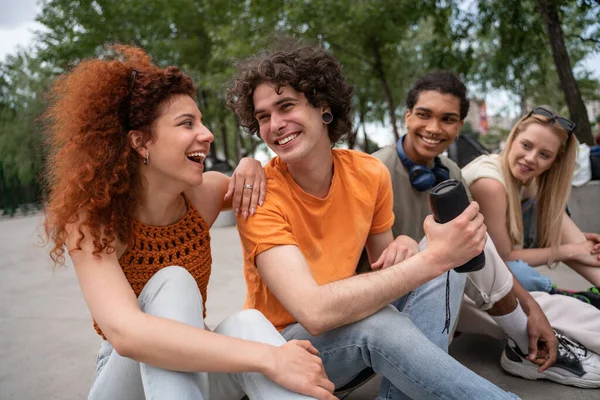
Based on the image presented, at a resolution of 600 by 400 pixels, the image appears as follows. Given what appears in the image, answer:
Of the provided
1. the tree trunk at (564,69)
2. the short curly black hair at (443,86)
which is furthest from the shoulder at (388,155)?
the tree trunk at (564,69)

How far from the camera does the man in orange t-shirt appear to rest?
1791 millimetres

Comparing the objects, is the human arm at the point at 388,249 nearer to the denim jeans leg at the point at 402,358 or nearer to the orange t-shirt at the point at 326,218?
the orange t-shirt at the point at 326,218

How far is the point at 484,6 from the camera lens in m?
8.22

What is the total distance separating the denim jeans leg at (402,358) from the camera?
5.67 feet

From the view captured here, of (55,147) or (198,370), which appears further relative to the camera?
(55,147)

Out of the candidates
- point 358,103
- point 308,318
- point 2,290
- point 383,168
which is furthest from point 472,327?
point 358,103

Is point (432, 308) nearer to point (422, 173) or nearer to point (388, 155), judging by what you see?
A: point (422, 173)

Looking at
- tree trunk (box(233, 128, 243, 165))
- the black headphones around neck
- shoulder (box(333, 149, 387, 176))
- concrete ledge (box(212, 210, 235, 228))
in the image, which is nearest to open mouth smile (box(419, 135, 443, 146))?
the black headphones around neck

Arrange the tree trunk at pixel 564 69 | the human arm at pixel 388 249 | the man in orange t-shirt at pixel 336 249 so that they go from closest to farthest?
the man in orange t-shirt at pixel 336 249 → the human arm at pixel 388 249 → the tree trunk at pixel 564 69

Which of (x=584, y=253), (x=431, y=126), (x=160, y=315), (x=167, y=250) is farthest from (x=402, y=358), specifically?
(x=584, y=253)

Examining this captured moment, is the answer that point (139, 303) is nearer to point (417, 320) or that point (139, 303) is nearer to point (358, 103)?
point (417, 320)

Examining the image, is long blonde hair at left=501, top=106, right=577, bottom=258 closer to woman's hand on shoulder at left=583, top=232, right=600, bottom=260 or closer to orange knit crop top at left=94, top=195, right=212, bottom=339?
woman's hand on shoulder at left=583, top=232, right=600, bottom=260

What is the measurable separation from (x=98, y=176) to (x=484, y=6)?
8027mm

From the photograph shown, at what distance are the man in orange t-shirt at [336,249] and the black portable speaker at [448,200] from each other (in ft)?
0.11
